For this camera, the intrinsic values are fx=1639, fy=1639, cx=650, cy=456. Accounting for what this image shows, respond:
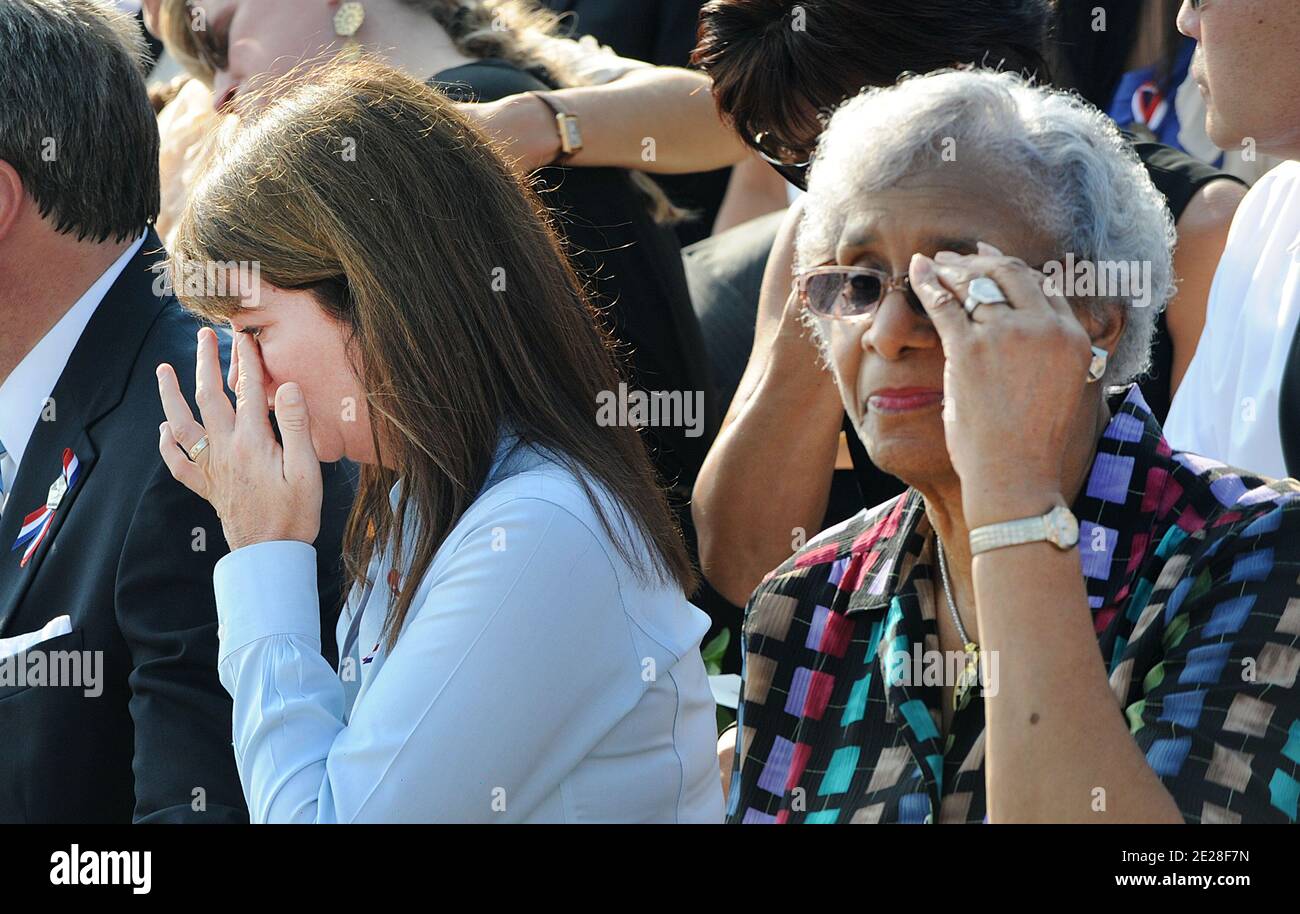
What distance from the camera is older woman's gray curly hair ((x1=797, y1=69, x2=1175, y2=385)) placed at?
2.14 meters

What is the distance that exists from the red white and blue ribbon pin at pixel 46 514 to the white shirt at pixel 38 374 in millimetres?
187

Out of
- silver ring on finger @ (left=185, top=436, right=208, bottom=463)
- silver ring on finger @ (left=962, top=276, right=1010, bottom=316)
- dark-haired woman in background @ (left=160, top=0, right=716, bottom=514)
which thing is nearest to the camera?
silver ring on finger @ (left=962, top=276, right=1010, bottom=316)

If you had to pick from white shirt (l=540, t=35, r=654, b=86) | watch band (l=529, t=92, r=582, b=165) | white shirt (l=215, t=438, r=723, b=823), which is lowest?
white shirt (l=215, t=438, r=723, b=823)

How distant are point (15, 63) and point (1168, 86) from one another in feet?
8.75

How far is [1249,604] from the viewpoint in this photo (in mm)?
1966

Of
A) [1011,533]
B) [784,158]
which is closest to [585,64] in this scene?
[784,158]

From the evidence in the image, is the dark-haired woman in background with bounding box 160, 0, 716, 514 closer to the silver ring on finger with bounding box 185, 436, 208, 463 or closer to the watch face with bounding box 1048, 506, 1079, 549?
the silver ring on finger with bounding box 185, 436, 208, 463

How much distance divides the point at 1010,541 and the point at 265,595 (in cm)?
108

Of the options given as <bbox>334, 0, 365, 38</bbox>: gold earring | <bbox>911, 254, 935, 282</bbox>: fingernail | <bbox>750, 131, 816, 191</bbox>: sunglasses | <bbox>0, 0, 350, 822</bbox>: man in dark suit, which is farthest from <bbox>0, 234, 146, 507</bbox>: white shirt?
<bbox>911, 254, 935, 282</bbox>: fingernail

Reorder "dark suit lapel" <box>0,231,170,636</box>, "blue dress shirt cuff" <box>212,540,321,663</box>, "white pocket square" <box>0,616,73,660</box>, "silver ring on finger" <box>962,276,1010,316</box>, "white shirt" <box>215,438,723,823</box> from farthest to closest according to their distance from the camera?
"dark suit lapel" <box>0,231,170,636</box> < "white pocket square" <box>0,616,73,660</box> < "blue dress shirt cuff" <box>212,540,321,663</box> < "white shirt" <box>215,438,723,823</box> < "silver ring on finger" <box>962,276,1010,316</box>

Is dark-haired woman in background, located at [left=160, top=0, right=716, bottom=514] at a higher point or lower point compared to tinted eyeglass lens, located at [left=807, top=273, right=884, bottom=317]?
higher

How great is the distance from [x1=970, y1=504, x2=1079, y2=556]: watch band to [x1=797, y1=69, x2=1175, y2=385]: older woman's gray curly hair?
369mm

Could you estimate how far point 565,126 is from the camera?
11.8ft
